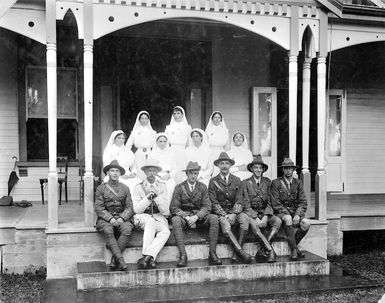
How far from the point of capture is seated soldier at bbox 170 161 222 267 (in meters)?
6.28

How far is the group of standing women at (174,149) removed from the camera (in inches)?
292

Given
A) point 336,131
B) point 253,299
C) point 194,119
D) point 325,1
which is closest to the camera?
point 253,299

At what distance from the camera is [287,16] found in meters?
7.49

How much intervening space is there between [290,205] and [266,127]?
3419 mm

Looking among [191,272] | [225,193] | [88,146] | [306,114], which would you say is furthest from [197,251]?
[306,114]

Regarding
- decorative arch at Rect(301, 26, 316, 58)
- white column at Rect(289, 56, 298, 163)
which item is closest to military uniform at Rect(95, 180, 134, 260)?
white column at Rect(289, 56, 298, 163)

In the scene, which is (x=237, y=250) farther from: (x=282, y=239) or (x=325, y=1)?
(x=325, y=1)

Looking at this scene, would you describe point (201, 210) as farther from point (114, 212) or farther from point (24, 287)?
point (24, 287)

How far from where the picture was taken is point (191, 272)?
609 centimetres

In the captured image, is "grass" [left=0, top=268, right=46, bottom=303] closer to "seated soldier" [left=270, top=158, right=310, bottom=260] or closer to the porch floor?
the porch floor

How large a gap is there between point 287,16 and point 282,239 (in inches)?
132

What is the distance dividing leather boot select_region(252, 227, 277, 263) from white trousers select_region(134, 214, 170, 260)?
118cm

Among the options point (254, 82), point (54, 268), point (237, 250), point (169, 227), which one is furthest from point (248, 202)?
point (254, 82)

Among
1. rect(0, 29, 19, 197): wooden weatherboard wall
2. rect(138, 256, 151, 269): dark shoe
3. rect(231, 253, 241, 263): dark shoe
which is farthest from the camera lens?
rect(0, 29, 19, 197): wooden weatherboard wall
